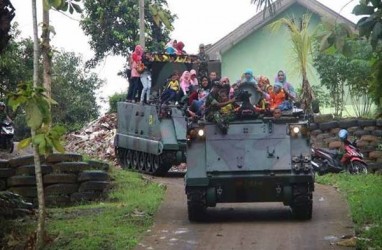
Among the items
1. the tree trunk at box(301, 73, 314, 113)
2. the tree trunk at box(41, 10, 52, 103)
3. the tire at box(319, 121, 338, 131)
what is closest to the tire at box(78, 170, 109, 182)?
the tree trunk at box(41, 10, 52, 103)

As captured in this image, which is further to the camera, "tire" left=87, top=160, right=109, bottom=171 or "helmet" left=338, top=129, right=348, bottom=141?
"helmet" left=338, top=129, right=348, bottom=141

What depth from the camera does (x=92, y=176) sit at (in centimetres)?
1299

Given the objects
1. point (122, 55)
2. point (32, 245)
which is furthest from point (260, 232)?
point (122, 55)

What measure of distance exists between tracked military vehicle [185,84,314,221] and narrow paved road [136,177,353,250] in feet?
1.15

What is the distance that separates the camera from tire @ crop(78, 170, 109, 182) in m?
12.9

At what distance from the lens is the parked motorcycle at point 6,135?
17688mm

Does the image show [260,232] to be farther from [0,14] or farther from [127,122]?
[127,122]

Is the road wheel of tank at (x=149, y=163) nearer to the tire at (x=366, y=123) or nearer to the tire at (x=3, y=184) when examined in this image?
the tire at (x=366, y=123)

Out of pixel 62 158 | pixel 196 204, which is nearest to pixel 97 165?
pixel 62 158

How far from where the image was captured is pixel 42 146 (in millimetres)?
7324

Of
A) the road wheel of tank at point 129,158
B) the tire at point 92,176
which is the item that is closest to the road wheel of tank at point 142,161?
the road wheel of tank at point 129,158

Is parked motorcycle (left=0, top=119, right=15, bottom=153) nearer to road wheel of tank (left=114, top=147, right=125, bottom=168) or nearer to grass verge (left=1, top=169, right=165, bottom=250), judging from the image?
road wheel of tank (left=114, top=147, right=125, bottom=168)

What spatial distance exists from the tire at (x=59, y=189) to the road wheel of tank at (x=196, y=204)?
110 inches

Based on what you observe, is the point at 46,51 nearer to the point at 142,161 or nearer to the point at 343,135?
the point at 142,161
